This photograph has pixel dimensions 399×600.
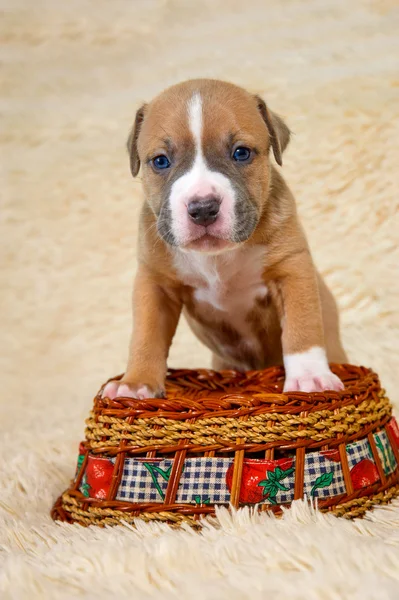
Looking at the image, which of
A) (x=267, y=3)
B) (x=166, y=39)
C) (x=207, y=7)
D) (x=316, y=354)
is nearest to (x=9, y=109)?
(x=166, y=39)

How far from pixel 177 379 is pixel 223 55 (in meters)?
2.71

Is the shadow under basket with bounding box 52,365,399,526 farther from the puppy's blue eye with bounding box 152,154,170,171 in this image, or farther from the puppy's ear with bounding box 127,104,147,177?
the puppy's ear with bounding box 127,104,147,177

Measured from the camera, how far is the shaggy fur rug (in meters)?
4.39

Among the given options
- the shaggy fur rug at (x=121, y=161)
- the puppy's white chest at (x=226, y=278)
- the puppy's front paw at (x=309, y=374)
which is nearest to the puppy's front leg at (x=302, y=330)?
the puppy's front paw at (x=309, y=374)

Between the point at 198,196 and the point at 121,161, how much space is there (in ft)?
8.75

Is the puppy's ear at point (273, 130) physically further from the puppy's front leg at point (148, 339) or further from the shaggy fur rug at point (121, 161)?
the shaggy fur rug at point (121, 161)

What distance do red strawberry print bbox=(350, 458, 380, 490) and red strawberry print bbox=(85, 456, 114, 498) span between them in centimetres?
80

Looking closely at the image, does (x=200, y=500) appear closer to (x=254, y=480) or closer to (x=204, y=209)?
(x=254, y=480)

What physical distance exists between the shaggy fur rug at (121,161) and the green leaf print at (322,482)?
4.88 feet

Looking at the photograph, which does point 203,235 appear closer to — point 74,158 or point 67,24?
point 74,158

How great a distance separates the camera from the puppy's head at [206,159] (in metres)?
2.55

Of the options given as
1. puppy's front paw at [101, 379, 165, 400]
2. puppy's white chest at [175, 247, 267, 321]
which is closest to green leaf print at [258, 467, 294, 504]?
puppy's front paw at [101, 379, 165, 400]

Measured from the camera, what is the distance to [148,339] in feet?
9.69

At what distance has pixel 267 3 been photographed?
16.2ft
